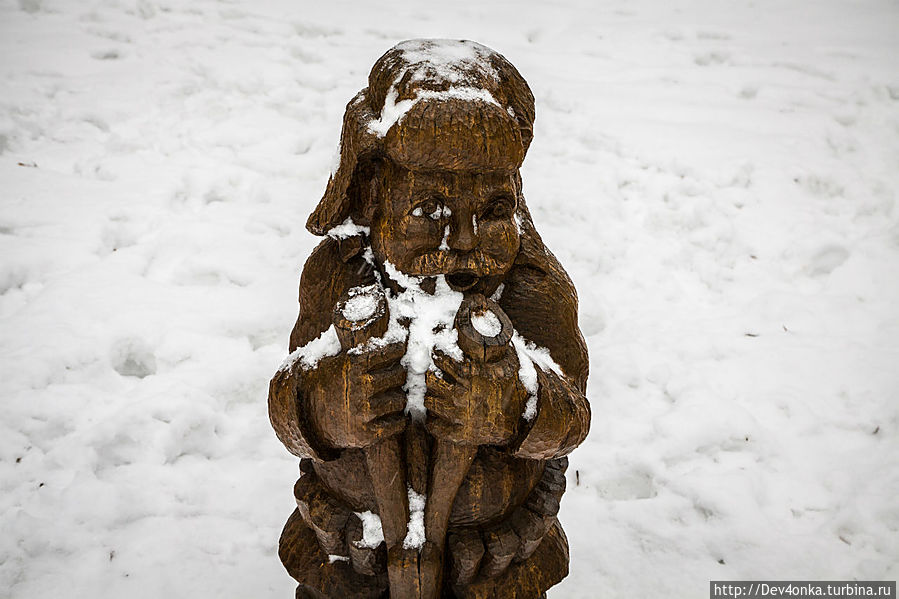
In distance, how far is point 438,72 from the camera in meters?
1.38

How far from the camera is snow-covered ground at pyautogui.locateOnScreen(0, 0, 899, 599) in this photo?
238 cm

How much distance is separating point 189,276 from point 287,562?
1574mm

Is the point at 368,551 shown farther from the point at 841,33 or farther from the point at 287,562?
the point at 841,33

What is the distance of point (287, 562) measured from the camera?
168 centimetres

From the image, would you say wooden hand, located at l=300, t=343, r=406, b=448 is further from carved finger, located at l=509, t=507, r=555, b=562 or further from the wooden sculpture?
carved finger, located at l=509, t=507, r=555, b=562

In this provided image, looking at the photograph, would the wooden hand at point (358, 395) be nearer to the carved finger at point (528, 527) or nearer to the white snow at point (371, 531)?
the white snow at point (371, 531)

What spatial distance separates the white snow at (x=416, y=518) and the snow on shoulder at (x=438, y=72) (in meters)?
0.73

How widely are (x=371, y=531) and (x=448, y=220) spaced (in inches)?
26.4

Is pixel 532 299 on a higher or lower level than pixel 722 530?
higher

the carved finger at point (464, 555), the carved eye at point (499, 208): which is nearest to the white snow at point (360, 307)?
the carved eye at point (499, 208)

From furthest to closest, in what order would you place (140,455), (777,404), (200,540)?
(777,404) → (140,455) → (200,540)

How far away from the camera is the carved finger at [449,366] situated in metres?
1.37

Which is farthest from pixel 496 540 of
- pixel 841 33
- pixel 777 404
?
pixel 841 33

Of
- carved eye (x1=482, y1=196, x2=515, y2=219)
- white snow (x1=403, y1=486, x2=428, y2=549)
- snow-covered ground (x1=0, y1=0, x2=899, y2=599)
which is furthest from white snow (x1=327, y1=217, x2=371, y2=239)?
snow-covered ground (x1=0, y1=0, x2=899, y2=599)
